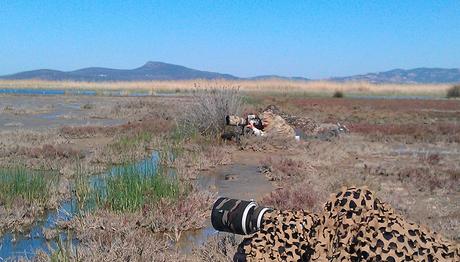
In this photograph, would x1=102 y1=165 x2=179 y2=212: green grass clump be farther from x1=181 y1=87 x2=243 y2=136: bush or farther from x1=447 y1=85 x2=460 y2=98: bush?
x1=447 y1=85 x2=460 y2=98: bush

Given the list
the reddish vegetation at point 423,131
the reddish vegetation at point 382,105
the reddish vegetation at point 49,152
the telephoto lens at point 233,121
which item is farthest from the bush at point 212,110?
the reddish vegetation at point 382,105

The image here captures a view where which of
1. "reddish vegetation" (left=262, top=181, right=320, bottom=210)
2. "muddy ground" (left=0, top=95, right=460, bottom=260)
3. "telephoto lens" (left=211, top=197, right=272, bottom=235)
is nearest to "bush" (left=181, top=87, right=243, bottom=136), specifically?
"muddy ground" (left=0, top=95, right=460, bottom=260)

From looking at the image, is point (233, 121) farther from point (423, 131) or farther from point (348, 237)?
point (348, 237)

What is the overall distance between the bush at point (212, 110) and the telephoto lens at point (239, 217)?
1295 centimetres

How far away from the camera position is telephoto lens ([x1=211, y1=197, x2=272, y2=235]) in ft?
14.7

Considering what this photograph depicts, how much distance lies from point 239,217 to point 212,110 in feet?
43.1

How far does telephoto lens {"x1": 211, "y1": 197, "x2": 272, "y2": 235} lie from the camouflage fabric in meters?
0.09

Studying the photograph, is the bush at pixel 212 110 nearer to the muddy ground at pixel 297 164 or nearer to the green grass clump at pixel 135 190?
the muddy ground at pixel 297 164

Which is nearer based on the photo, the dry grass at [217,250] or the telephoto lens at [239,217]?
the telephoto lens at [239,217]

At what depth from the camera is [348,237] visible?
404 cm

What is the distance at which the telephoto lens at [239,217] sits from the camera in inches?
177

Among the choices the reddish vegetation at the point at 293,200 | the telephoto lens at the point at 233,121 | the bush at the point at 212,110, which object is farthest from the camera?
the bush at the point at 212,110

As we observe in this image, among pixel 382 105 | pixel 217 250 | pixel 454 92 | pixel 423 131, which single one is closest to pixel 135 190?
pixel 217 250

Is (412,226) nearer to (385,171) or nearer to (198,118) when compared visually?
(385,171)
